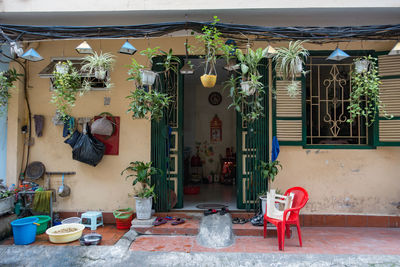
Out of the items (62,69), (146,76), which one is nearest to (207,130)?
(146,76)

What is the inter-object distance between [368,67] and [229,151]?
5714 mm

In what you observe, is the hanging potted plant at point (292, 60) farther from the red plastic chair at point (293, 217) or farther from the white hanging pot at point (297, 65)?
the red plastic chair at point (293, 217)

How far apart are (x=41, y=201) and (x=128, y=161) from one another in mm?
1716

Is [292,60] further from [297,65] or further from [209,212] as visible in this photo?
[209,212]

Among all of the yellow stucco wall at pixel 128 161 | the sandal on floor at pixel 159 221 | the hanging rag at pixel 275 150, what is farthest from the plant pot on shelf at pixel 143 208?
the hanging rag at pixel 275 150

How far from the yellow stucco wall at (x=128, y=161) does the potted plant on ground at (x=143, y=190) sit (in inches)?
15.7

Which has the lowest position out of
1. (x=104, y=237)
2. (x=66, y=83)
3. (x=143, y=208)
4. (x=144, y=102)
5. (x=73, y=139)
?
(x=104, y=237)

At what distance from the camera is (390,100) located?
16.9ft

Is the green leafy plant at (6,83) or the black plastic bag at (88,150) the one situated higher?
the green leafy plant at (6,83)

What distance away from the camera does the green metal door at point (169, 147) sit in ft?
17.7

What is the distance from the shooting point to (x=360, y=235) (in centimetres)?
480

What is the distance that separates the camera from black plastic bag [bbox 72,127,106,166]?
5242 millimetres

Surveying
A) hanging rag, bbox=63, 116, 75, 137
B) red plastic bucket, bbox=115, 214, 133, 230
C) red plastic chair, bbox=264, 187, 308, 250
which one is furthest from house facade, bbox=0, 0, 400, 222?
red plastic chair, bbox=264, 187, 308, 250

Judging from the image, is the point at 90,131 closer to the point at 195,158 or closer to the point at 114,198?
the point at 114,198
